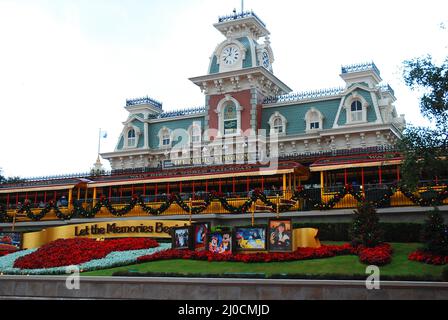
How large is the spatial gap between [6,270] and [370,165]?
66.5 ft

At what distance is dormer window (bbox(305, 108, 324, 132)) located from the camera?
1710 inches

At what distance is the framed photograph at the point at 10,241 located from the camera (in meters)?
34.6

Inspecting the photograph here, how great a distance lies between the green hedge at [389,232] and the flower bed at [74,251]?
30.3 ft

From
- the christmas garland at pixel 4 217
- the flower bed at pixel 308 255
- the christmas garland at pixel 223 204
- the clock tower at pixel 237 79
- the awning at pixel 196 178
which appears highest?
the clock tower at pixel 237 79

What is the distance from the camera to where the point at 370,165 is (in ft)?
102

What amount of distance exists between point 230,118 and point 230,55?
5269 mm

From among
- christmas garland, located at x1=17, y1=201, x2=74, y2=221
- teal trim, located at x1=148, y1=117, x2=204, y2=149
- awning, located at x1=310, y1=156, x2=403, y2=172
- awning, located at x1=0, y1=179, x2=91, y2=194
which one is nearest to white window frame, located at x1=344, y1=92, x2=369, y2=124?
awning, located at x1=310, y1=156, x2=403, y2=172

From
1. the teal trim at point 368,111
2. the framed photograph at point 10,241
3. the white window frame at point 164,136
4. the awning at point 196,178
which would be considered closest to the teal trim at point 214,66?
the white window frame at point 164,136

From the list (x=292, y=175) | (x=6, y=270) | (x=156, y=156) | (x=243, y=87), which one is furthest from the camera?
(x=156, y=156)

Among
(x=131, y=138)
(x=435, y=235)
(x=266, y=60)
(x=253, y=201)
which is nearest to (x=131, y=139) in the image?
(x=131, y=138)

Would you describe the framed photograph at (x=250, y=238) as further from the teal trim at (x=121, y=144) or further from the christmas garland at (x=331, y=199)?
the teal trim at (x=121, y=144)
